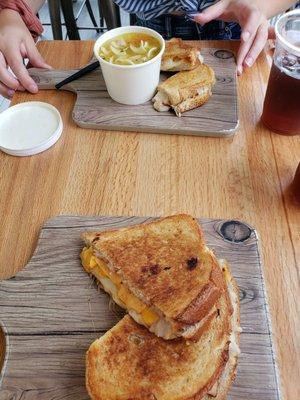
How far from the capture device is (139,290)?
0.69m

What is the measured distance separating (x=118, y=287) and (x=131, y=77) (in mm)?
545

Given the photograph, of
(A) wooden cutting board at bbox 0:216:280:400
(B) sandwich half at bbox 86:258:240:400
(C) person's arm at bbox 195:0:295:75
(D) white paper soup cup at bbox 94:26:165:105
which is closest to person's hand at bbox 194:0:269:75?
(C) person's arm at bbox 195:0:295:75

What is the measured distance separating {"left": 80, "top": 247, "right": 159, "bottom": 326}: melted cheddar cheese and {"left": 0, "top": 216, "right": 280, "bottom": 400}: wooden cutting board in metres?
0.02

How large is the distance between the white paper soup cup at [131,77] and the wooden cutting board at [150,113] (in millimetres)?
28

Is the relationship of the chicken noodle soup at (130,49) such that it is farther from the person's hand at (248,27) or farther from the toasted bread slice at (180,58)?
the person's hand at (248,27)

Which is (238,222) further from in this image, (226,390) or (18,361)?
(18,361)

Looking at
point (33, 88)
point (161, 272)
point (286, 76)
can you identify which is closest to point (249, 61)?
point (286, 76)

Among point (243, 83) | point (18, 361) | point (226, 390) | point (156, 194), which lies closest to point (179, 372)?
point (226, 390)

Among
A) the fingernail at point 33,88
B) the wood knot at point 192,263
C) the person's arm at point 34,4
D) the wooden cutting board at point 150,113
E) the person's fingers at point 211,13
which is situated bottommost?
the wood knot at point 192,263

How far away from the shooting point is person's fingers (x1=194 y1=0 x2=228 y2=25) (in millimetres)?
1128

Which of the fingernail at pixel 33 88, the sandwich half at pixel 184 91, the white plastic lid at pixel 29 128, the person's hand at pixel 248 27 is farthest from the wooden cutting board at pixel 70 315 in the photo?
the person's hand at pixel 248 27

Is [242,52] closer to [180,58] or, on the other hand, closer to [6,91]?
[180,58]

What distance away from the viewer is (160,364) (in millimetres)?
624

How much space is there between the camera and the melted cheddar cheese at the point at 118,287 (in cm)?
68
